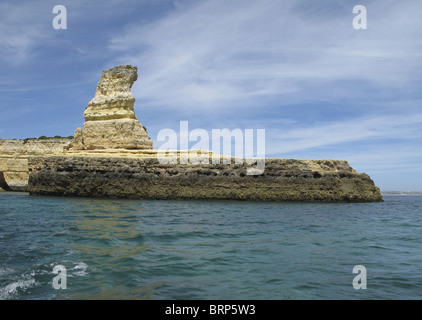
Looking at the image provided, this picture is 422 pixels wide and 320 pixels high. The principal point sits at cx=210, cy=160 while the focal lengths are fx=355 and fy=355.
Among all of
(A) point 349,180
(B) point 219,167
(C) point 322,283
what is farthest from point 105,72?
(C) point 322,283

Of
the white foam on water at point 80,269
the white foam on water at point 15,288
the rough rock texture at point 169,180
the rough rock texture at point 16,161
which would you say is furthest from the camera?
the rough rock texture at point 16,161

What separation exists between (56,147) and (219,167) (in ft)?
84.2

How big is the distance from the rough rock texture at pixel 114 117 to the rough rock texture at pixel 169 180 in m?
3.41

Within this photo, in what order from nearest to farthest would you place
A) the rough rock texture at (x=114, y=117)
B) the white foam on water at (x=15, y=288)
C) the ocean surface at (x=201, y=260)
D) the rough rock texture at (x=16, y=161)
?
the white foam on water at (x=15, y=288)
the ocean surface at (x=201, y=260)
the rough rock texture at (x=114, y=117)
the rough rock texture at (x=16, y=161)

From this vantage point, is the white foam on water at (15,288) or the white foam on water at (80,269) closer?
the white foam on water at (15,288)

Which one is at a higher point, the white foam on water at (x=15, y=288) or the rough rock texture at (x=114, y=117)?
the rough rock texture at (x=114, y=117)

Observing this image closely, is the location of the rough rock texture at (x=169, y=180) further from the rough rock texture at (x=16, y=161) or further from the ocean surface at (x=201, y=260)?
the rough rock texture at (x=16, y=161)

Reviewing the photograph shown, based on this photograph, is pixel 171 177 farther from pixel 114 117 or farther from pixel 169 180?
pixel 114 117

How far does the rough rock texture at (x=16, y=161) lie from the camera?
1361 inches

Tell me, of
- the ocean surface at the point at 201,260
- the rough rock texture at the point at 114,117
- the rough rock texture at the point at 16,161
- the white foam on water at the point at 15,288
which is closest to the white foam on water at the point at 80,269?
the ocean surface at the point at 201,260

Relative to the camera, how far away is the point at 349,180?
22.4 meters

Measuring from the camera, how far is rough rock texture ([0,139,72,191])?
1361 inches

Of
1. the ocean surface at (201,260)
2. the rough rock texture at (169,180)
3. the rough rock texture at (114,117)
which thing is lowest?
the ocean surface at (201,260)
